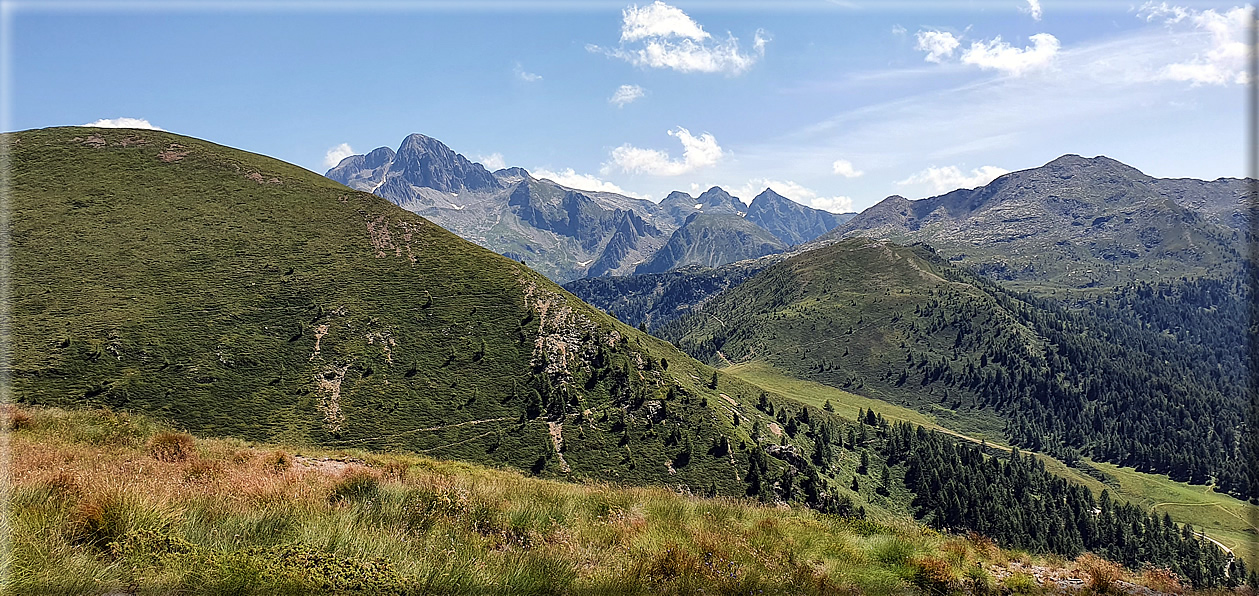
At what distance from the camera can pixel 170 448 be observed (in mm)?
14883

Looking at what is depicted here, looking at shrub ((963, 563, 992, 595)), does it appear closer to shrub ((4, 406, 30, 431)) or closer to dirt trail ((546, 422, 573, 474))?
shrub ((4, 406, 30, 431))

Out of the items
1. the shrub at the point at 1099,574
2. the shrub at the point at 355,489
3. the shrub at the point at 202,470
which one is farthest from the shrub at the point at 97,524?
the shrub at the point at 1099,574

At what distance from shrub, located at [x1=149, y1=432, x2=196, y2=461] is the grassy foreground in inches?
2.6

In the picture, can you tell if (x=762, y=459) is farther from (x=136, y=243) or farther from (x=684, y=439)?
(x=136, y=243)

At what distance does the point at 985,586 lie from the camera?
11.1 m

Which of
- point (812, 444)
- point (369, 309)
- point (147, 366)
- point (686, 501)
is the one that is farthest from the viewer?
point (812, 444)

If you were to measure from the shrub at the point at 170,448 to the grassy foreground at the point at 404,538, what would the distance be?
0.07 metres

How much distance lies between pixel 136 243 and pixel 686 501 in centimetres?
13203

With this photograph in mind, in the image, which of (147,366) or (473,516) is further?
(147,366)

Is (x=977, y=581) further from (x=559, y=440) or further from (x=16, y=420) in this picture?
(x=559, y=440)

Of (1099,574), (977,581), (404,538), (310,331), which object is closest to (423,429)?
(310,331)

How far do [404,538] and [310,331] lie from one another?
9916 centimetres

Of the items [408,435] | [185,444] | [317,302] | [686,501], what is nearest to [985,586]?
[686,501]

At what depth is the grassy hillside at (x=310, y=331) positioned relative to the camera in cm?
7762
